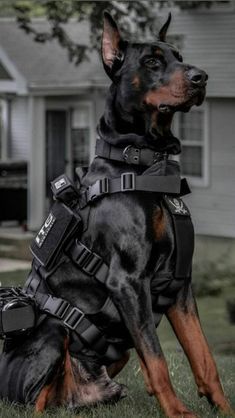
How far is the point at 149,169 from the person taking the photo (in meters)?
4.96

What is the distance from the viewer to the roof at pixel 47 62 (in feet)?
72.1

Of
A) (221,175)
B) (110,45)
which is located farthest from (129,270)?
(221,175)

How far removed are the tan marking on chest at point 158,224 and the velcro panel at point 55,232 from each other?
390 mm

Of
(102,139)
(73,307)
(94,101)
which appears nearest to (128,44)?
(102,139)

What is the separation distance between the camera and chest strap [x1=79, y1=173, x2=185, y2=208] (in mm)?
4895

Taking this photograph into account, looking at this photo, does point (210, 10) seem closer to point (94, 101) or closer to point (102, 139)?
point (94, 101)

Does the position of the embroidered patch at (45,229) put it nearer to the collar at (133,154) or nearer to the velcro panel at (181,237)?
the collar at (133,154)

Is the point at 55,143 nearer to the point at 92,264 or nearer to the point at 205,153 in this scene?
the point at 205,153

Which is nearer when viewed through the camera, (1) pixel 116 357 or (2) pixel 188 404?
(1) pixel 116 357

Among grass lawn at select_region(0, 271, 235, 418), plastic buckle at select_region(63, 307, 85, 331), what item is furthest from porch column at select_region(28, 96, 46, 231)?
plastic buckle at select_region(63, 307, 85, 331)

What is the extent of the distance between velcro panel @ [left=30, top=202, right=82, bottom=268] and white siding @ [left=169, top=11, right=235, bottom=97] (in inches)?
547

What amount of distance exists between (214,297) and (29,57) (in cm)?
896

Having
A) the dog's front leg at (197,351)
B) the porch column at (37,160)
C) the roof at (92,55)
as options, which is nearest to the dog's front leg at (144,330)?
the dog's front leg at (197,351)

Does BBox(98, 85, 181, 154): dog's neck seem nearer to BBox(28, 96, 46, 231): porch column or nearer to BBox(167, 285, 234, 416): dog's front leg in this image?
BBox(167, 285, 234, 416): dog's front leg
